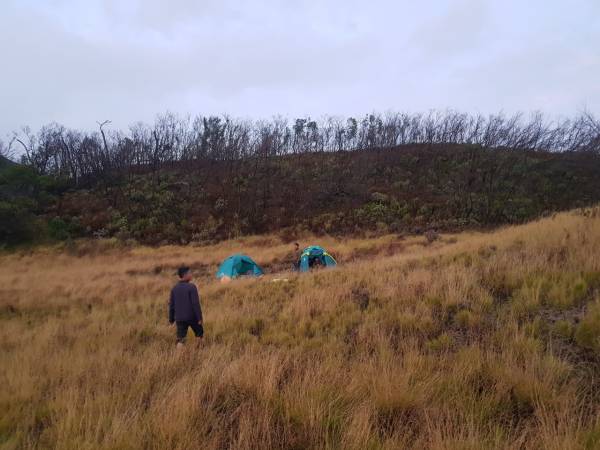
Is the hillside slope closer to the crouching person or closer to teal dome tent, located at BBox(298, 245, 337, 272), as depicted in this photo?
teal dome tent, located at BBox(298, 245, 337, 272)

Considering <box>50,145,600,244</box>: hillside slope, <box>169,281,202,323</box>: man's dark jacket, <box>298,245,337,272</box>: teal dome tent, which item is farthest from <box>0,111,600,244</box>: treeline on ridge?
<box>169,281,202,323</box>: man's dark jacket

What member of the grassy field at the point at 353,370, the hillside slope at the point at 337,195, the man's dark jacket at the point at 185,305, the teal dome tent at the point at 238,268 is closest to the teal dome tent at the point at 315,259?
the teal dome tent at the point at 238,268

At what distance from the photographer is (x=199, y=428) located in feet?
8.78

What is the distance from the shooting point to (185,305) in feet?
19.4

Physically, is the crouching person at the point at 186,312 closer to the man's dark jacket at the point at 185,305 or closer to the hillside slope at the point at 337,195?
the man's dark jacket at the point at 185,305

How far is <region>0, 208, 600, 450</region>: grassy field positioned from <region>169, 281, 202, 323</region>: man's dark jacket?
437 mm

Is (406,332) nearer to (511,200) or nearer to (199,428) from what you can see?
(199,428)

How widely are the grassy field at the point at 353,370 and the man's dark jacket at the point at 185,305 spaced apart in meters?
Answer: 0.44

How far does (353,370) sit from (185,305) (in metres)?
3.46

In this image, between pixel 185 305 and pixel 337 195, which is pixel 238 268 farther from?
pixel 337 195

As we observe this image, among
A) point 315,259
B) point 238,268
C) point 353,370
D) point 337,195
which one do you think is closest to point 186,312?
point 353,370

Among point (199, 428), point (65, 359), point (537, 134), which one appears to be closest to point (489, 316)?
point (199, 428)

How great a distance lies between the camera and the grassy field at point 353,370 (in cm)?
258

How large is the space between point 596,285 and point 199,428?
5467mm
